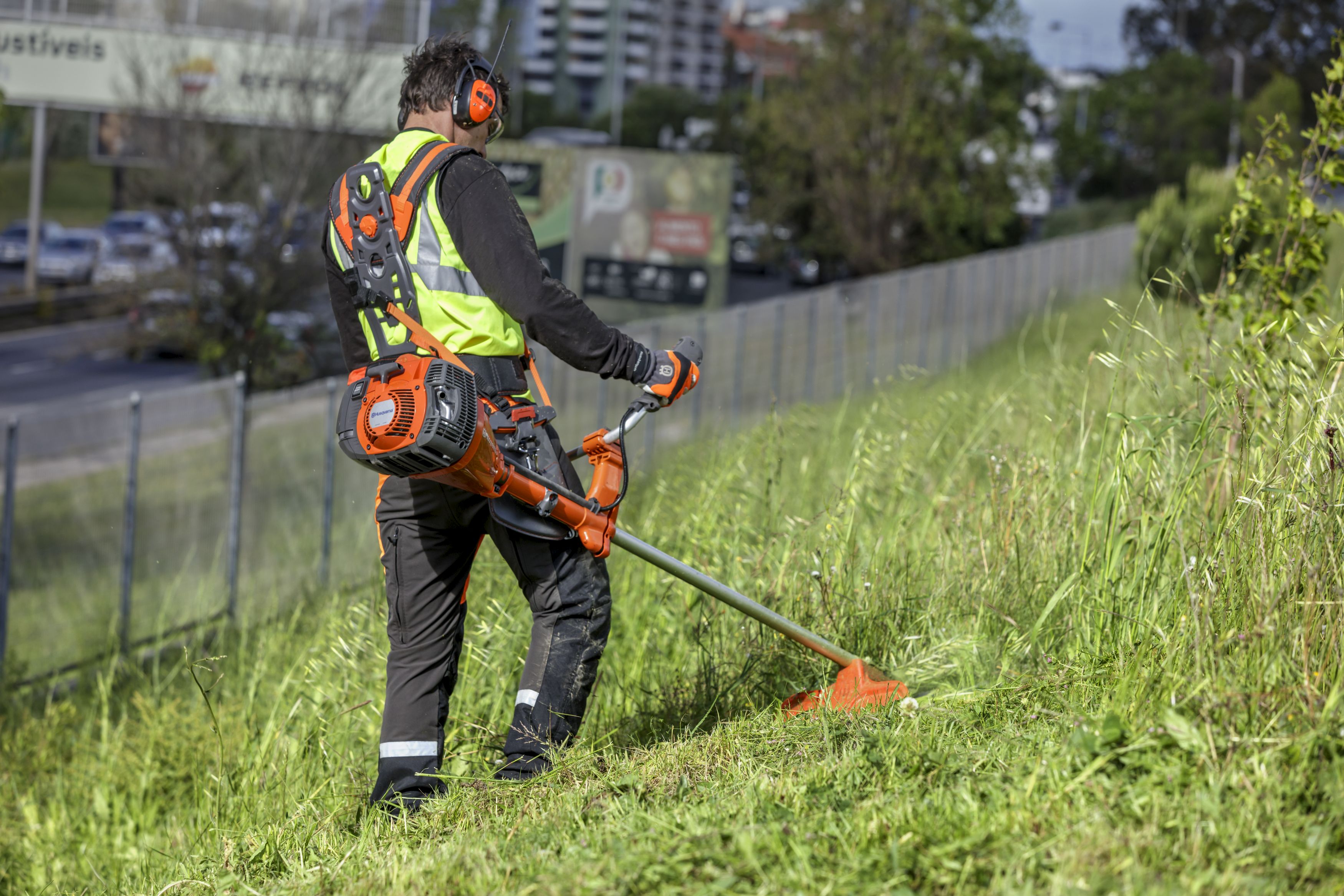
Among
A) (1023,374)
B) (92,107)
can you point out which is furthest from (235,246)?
(1023,374)

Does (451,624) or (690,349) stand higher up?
(690,349)

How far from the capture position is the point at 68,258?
36.8m

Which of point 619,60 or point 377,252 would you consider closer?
point 377,252

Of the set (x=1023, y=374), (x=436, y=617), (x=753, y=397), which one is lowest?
(x=753, y=397)

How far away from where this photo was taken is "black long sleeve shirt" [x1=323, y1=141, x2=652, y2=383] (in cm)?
335

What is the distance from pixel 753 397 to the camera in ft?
46.6

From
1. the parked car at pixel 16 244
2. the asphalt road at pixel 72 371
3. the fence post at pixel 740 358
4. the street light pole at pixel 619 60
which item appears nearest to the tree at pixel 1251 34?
the fence post at pixel 740 358

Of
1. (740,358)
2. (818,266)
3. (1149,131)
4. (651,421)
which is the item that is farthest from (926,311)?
(1149,131)

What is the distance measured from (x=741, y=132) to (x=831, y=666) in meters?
31.3

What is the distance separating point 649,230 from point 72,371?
13.5 meters

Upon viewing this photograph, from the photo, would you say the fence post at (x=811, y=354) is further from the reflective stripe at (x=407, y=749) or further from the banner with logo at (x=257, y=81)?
the reflective stripe at (x=407, y=749)

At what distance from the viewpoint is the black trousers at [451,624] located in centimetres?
351

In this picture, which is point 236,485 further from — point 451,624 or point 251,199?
point 251,199

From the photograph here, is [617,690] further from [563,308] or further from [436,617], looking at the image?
[563,308]
